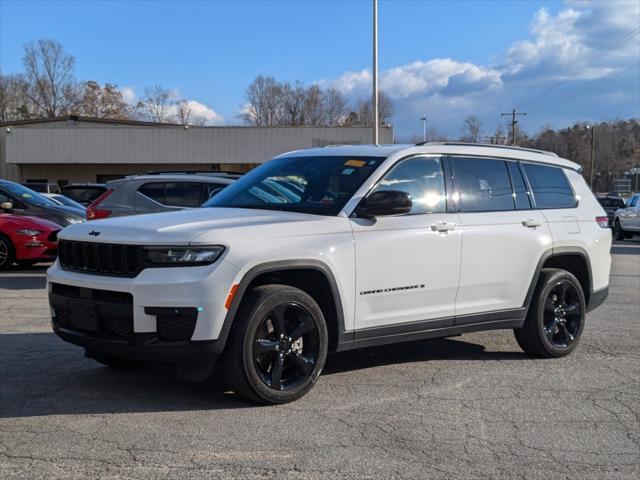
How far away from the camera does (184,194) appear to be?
11992mm

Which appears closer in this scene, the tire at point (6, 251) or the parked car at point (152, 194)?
the parked car at point (152, 194)

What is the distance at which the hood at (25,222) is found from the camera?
12.5 meters

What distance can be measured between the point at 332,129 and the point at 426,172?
3991cm

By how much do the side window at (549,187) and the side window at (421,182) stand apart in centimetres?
126

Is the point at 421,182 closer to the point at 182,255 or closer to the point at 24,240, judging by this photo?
the point at 182,255

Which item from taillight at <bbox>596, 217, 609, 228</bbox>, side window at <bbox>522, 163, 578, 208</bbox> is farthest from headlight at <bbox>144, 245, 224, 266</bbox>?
taillight at <bbox>596, 217, 609, 228</bbox>

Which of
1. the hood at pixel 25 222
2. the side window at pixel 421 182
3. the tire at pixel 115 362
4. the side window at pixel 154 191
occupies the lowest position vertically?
the tire at pixel 115 362

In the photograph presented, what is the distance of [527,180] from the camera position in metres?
6.80

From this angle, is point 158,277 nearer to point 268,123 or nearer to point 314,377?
point 314,377

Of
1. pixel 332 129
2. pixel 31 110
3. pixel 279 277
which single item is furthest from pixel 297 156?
pixel 31 110

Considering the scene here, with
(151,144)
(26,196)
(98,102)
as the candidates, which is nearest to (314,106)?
(98,102)

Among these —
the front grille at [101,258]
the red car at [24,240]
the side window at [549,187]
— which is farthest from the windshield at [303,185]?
the red car at [24,240]

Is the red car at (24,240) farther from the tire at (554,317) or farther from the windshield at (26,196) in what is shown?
the tire at (554,317)

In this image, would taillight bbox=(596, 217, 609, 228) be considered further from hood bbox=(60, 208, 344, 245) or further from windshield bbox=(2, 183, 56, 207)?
windshield bbox=(2, 183, 56, 207)
